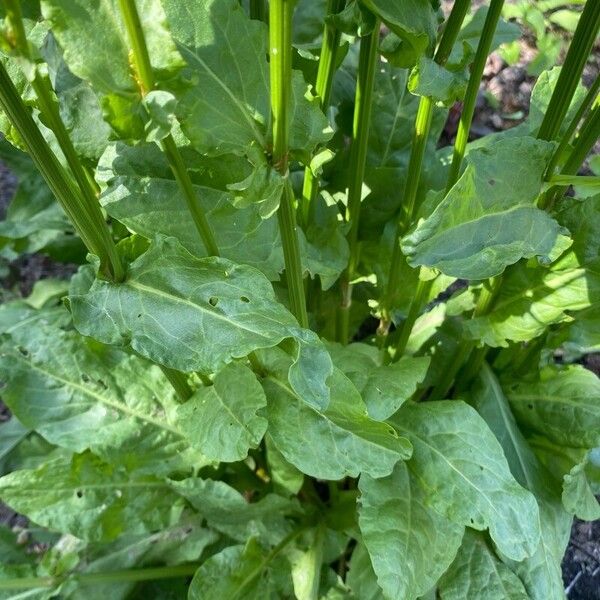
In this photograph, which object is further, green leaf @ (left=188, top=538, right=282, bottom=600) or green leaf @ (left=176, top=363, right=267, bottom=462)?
green leaf @ (left=188, top=538, right=282, bottom=600)

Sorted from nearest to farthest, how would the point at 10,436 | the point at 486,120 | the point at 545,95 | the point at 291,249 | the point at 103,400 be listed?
the point at 291,249, the point at 545,95, the point at 103,400, the point at 10,436, the point at 486,120

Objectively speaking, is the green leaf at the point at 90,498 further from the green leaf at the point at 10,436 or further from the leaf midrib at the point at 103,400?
the green leaf at the point at 10,436

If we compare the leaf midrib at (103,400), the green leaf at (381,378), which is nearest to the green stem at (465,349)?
the green leaf at (381,378)

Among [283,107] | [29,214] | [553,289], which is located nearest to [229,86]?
[283,107]

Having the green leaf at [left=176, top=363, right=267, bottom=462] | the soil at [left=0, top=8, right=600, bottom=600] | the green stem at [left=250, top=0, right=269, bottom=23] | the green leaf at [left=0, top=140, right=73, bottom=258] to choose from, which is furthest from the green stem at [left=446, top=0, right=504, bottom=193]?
the soil at [left=0, top=8, right=600, bottom=600]

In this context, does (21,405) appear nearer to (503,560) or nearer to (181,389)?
(181,389)

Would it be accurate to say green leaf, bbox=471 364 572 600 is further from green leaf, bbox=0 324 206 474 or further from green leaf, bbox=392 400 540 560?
green leaf, bbox=0 324 206 474

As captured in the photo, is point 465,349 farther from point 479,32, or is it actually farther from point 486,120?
point 486,120

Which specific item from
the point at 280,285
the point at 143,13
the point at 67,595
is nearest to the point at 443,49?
the point at 143,13
